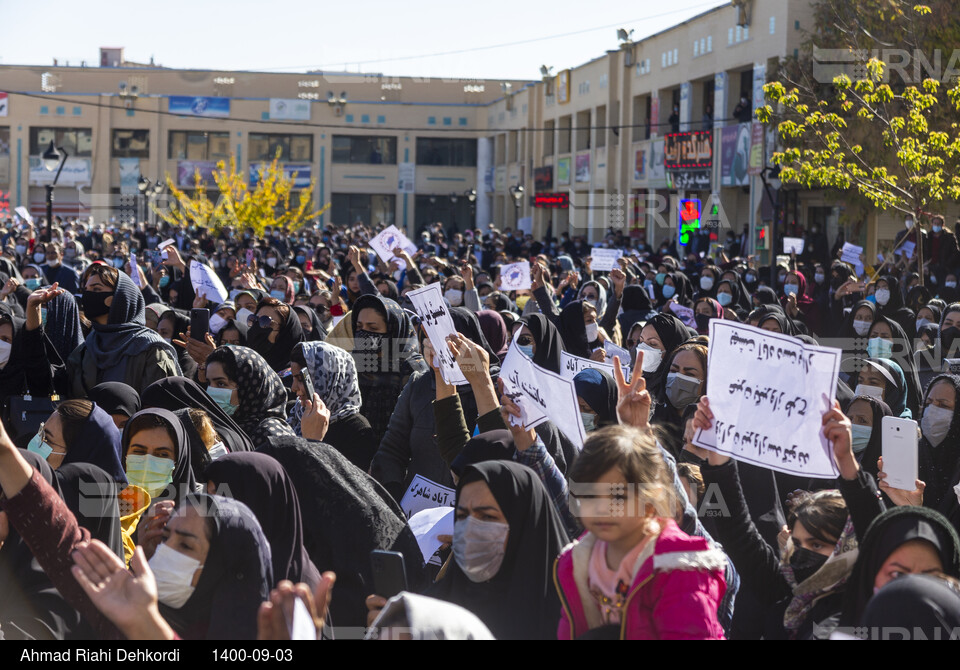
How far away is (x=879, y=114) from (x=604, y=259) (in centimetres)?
448

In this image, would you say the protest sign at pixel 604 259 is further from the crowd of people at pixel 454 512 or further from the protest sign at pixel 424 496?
the protest sign at pixel 424 496

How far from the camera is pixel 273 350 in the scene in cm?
737

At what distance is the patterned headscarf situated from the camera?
5.30m

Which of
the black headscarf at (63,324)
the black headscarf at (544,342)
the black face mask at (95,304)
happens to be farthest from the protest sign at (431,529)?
the black headscarf at (63,324)

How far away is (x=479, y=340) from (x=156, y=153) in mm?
51560

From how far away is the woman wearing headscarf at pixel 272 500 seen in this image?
336cm

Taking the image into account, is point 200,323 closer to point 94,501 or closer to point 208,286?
point 208,286

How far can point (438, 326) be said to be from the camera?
570 centimetres

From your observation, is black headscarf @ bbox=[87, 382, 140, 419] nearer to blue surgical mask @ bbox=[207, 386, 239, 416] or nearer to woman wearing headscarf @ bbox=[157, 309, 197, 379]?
blue surgical mask @ bbox=[207, 386, 239, 416]

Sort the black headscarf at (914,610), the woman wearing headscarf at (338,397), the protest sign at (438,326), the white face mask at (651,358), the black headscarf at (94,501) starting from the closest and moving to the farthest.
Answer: the black headscarf at (914,610) < the black headscarf at (94,501) < the protest sign at (438,326) < the woman wearing headscarf at (338,397) < the white face mask at (651,358)

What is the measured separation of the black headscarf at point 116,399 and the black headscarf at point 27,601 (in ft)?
5.69

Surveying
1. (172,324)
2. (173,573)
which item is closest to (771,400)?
(173,573)

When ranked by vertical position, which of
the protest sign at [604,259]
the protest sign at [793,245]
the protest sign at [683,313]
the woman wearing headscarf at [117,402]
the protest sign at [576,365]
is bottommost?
the woman wearing headscarf at [117,402]
